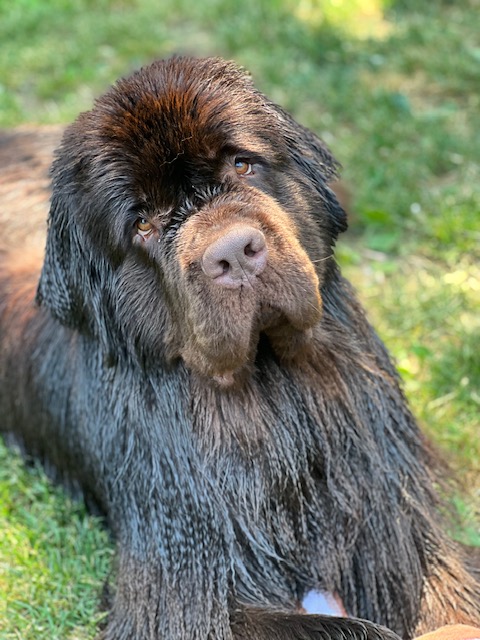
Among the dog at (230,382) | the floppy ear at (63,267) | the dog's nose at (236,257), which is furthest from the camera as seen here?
the floppy ear at (63,267)

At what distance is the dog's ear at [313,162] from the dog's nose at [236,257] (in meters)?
0.51

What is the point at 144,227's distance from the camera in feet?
9.05

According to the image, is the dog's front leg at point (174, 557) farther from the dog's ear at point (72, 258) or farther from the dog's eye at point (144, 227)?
the dog's eye at point (144, 227)

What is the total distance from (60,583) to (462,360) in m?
2.07

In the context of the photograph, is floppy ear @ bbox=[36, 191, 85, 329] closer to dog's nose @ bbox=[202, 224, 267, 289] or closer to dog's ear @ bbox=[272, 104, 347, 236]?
dog's nose @ bbox=[202, 224, 267, 289]

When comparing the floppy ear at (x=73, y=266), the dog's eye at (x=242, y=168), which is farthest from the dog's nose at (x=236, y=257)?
the floppy ear at (x=73, y=266)

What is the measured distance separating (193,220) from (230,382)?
0.51 meters

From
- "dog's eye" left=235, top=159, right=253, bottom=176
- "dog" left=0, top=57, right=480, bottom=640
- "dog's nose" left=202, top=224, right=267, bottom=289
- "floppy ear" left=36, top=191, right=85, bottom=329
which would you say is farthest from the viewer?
"floppy ear" left=36, top=191, right=85, bottom=329

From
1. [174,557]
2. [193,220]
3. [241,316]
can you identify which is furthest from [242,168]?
[174,557]

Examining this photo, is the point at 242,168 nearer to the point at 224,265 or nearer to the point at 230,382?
the point at 224,265

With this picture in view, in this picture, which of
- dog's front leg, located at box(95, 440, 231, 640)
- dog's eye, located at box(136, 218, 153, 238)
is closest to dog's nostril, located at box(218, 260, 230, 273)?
dog's eye, located at box(136, 218, 153, 238)

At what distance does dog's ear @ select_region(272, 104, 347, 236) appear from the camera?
9.65 feet

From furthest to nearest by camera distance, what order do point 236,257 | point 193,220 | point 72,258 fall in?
1. point 72,258
2. point 193,220
3. point 236,257

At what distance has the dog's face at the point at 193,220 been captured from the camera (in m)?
2.56
